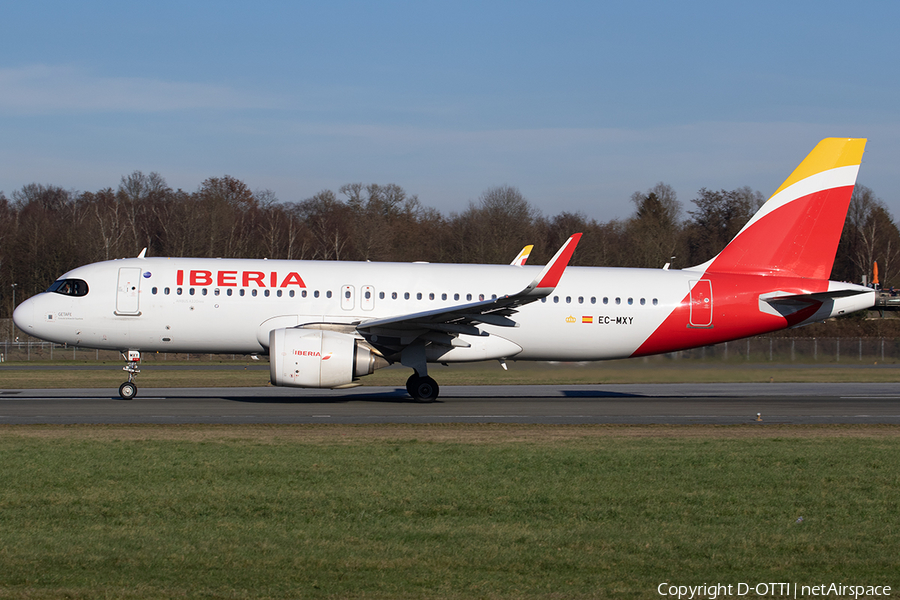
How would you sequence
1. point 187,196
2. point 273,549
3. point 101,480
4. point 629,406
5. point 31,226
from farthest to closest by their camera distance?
1. point 187,196
2. point 31,226
3. point 629,406
4. point 101,480
5. point 273,549

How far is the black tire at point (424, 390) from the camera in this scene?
21.9 m

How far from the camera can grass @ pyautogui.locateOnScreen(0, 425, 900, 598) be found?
21.8 ft

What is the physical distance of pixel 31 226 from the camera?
7550cm

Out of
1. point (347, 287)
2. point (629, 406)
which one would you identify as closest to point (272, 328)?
point (347, 287)

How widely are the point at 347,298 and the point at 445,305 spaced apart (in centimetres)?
258

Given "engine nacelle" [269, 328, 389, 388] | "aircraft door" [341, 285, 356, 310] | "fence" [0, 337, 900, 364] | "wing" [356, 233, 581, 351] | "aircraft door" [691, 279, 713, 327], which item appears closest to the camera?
"wing" [356, 233, 581, 351]

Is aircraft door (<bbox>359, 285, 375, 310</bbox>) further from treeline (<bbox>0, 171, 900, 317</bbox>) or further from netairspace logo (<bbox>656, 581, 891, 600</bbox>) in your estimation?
treeline (<bbox>0, 171, 900, 317</bbox>)

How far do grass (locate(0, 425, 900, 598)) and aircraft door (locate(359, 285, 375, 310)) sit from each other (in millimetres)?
8218

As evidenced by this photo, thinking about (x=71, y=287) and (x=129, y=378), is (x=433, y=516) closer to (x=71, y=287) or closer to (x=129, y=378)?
(x=129, y=378)

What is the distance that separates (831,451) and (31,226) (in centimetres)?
7676

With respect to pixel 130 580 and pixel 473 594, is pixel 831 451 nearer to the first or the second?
pixel 473 594

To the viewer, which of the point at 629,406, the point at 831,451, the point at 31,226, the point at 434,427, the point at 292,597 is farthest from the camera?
the point at 31,226

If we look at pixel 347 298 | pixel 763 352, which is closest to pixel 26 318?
pixel 347 298

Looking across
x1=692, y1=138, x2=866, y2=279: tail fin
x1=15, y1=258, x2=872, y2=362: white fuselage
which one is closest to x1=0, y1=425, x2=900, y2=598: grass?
x1=15, y1=258, x2=872, y2=362: white fuselage
